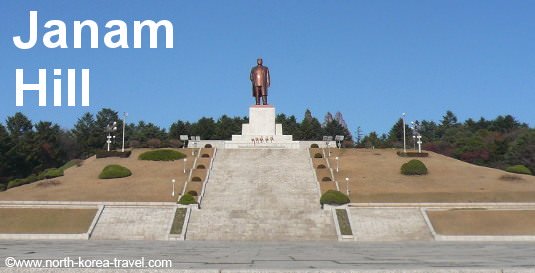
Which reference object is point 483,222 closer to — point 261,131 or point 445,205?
point 445,205

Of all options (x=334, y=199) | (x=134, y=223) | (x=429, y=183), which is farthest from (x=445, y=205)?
(x=134, y=223)

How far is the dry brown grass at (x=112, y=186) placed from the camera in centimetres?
3856

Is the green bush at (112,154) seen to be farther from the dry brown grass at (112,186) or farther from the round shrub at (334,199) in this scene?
the round shrub at (334,199)

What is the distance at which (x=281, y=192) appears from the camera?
40.8 m

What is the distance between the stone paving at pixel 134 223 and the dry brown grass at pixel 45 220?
0.85 m

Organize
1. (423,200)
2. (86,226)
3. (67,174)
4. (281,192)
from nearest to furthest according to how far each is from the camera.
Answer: (86,226) < (423,200) < (281,192) < (67,174)

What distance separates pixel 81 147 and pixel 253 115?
122 feet

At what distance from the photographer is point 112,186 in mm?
42031

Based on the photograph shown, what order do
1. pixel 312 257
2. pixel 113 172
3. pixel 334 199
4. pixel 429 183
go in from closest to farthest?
1. pixel 312 257
2. pixel 334 199
3. pixel 429 183
4. pixel 113 172

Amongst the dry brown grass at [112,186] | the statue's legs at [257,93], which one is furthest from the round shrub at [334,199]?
the statue's legs at [257,93]

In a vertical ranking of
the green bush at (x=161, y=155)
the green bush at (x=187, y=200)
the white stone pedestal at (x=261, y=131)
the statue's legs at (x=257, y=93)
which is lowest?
the green bush at (x=187, y=200)

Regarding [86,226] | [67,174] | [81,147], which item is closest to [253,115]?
[67,174]

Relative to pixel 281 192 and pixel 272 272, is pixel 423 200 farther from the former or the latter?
pixel 272 272

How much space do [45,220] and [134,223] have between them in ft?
16.4
